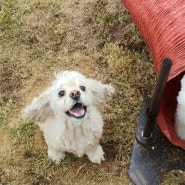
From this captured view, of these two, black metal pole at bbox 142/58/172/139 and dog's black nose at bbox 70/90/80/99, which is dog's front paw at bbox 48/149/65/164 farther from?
dog's black nose at bbox 70/90/80/99

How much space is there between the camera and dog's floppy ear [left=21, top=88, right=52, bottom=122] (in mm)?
3279

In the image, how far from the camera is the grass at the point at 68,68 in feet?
12.5

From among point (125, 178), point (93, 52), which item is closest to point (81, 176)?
point (125, 178)

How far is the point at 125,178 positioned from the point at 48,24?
6.73ft

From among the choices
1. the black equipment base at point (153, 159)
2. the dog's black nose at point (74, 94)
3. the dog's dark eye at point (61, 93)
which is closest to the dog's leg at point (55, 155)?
the black equipment base at point (153, 159)

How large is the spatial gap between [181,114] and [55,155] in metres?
1.17

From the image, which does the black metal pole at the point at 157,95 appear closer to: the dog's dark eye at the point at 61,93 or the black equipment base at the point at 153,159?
the black equipment base at the point at 153,159

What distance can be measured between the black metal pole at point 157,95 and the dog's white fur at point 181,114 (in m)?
0.20

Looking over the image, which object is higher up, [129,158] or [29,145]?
[129,158]

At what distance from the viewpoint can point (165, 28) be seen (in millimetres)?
3303

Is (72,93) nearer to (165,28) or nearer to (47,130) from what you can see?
(47,130)

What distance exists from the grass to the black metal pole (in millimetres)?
405

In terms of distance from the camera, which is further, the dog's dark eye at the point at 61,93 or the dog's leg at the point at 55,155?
the dog's leg at the point at 55,155

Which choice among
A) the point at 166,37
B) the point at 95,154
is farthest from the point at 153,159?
the point at 166,37
